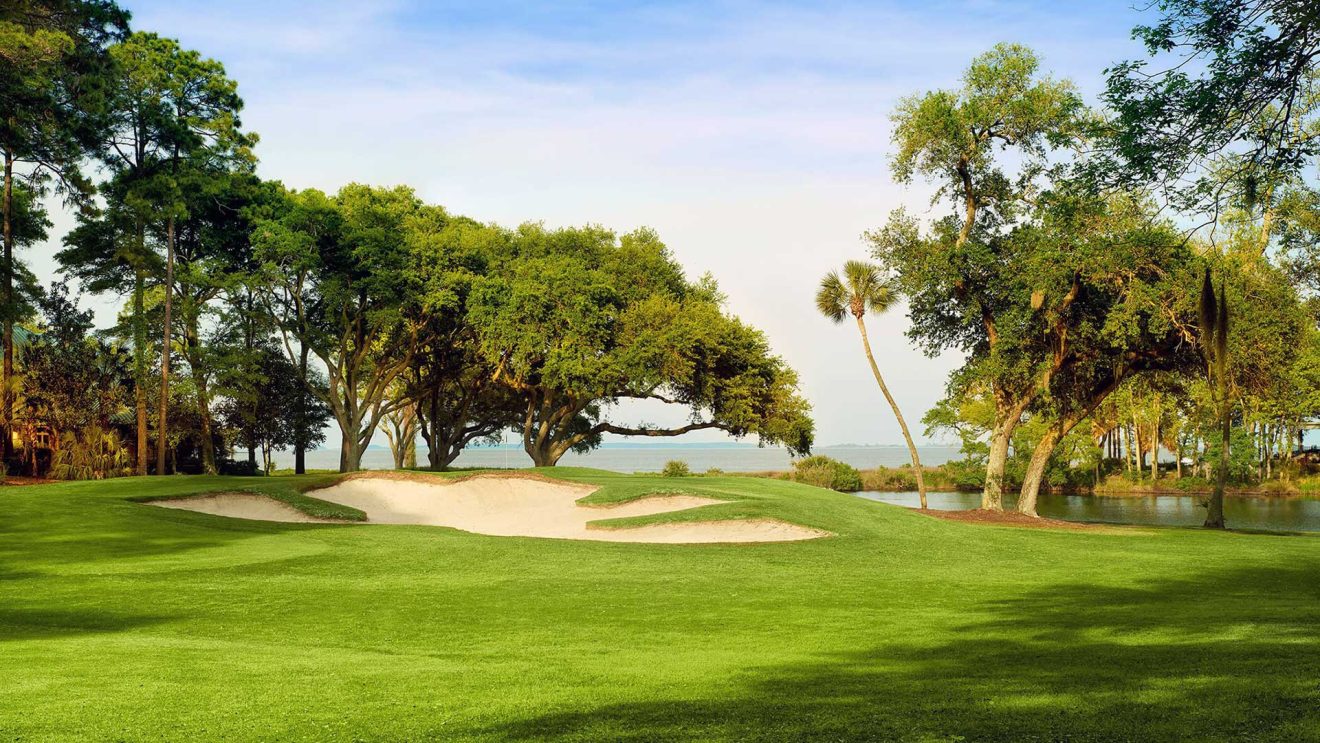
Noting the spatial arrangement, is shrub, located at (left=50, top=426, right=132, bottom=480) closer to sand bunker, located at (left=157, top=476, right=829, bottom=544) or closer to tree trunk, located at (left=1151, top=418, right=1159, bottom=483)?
sand bunker, located at (left=157, top=476, right=829, bottom=544)

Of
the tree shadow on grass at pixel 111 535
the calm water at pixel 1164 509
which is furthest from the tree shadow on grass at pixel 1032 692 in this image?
the calm water at pixel 1164 509

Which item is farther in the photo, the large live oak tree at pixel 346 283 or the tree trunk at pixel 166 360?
the large live oak tree at pixel 346 283

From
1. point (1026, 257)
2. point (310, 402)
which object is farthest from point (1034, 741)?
point (310, 402)

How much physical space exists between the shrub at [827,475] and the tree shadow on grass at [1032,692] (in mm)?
59810

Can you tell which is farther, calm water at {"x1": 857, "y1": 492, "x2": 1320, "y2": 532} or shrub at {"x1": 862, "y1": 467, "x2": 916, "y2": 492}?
shrub at {"x1": 862, "y1": 467, "x2": 916, "y2": 492}

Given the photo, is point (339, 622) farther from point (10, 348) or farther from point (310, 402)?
point (310, 402)

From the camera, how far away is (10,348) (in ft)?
120

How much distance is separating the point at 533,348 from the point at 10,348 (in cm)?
1910

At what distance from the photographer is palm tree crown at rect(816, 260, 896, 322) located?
39.0 m

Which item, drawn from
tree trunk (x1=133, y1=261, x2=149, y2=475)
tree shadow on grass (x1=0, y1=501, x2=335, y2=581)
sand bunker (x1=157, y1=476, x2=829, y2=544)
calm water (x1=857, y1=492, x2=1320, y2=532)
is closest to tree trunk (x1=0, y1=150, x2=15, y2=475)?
tree trunk (x1=133, y1=261, x2=149, y2=475)

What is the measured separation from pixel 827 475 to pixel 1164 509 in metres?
23.7

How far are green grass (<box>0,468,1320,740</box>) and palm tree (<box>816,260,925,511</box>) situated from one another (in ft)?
56.1

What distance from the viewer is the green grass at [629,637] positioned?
22.8ft

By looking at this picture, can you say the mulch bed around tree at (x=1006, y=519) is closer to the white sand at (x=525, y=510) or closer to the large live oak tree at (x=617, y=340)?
the white sand at (x=525, y=510)
